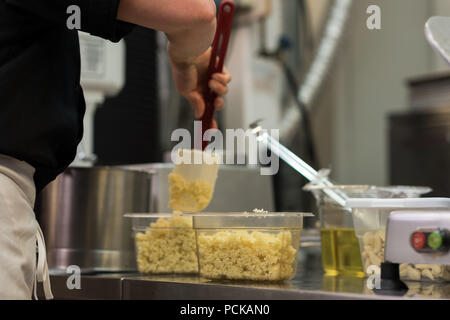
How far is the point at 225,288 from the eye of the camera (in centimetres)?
104

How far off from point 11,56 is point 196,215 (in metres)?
0.43

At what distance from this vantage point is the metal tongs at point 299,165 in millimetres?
1312

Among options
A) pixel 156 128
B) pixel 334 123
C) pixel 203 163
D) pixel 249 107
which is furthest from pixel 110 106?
pixel 203 163

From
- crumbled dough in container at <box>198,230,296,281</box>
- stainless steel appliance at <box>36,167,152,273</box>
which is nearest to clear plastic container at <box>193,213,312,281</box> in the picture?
crumbled dough in container at <box>198,230,296,281</box>

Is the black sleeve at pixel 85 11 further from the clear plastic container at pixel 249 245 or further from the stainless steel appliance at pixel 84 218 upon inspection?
the stainless steel appliance at pixel 84 218

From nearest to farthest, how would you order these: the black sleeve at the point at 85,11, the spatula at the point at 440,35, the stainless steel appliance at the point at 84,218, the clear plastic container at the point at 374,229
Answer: the black sleeve at the point at 85,11 → the spatula at the point at 440,35 → the clear plastic container at the point at 374,229 → the stainless steel appliance at the point at 84,218

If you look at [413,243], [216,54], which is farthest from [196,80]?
[413,243]

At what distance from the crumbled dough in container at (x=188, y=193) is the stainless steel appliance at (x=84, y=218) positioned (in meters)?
0.19

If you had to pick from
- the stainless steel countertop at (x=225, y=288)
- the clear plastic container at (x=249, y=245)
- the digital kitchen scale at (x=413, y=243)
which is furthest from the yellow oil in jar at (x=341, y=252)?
the digital kitchen scale at (x=413, y=243)

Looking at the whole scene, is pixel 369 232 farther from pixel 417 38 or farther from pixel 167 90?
pixel 417 38

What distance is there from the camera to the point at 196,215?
1.18 meters

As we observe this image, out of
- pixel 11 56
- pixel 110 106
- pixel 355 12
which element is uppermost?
pixel 355 12

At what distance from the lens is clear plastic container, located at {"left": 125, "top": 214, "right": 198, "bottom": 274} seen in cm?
129

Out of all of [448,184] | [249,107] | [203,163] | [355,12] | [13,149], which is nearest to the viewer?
[13,149]
